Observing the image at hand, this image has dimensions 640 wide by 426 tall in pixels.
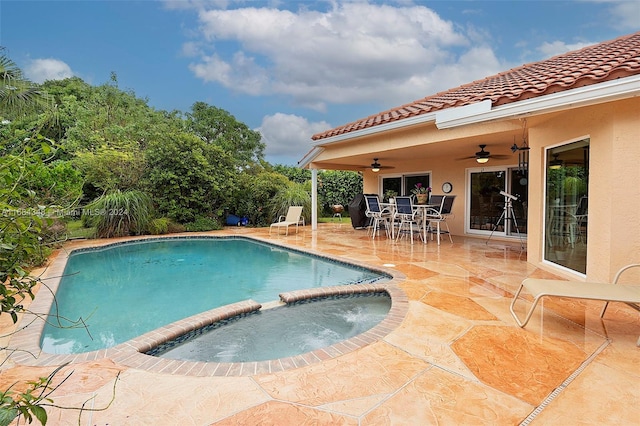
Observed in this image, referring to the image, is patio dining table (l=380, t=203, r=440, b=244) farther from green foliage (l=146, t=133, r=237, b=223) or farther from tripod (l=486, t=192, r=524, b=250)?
green foliage (l=146, t=133, r=237, b=223)

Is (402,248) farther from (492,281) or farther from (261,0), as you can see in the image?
(261,0)

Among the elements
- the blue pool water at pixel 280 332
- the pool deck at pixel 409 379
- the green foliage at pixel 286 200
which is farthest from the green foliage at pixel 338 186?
the pool deck at pixel 409 379

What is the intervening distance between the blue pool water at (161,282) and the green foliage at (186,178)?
10.9 feet

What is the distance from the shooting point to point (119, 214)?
12094 mm

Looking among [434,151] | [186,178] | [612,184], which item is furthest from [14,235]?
[186,178]

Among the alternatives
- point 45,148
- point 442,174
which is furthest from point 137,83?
point 45,148

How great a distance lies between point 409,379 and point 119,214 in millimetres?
12367

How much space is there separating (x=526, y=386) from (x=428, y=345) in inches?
36.4

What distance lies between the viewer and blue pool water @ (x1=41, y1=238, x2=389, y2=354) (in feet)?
15.0

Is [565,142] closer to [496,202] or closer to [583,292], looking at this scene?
[583,292]

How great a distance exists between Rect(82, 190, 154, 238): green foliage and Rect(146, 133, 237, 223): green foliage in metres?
1.09

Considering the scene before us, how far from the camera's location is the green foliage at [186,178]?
13.7 metres

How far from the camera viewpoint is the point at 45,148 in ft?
4.25

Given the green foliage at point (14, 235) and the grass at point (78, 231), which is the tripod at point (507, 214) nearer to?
the green foliage at point (14, 235)
